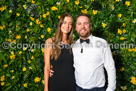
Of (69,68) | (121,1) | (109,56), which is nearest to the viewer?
(109,56)

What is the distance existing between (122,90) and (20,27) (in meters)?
1.91

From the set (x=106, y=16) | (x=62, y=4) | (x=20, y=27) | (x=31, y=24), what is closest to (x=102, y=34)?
(x=106, y=16)

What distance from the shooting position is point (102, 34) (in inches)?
102

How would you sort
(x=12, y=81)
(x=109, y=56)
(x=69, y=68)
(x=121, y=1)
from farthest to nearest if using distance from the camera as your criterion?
1. (x=12, y=81)
2. (x=121, y=1)
3. (x=69, y=68)
4. (x=109, y=56)

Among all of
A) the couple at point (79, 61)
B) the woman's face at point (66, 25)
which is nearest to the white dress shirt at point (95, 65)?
the couple at point (79, 61)

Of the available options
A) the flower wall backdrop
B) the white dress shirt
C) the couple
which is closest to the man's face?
the couple

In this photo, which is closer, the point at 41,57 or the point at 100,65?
the point at 100,65

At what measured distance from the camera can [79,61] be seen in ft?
5.31

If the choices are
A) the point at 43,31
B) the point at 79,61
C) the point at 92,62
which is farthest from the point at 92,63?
the point at 43,31

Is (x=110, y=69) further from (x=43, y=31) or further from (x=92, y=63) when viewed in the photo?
(x=43, y=31)

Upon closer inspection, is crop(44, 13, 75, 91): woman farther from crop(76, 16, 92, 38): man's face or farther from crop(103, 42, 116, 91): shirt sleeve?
crop(103, 42, 116, 91): shirt sleeve

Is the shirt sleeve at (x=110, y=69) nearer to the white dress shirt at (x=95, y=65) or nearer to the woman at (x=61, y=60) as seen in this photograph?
the white dress shirt at (x=95, y=65)

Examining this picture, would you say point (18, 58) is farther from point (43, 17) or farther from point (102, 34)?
point (102, 34)

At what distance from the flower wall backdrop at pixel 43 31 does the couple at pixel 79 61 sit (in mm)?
762
